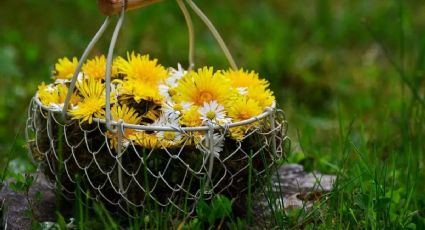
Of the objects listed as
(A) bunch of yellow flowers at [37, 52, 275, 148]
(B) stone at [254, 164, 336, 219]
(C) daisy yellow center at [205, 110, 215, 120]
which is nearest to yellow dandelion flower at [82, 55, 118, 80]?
(A) bunch of yellow flowers at [37, 52, 275, 148]

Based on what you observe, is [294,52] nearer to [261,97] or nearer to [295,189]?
[295,189]

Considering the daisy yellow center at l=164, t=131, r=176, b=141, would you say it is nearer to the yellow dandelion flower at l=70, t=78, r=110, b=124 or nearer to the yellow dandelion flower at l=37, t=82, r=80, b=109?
the yellow dandelion flower at l=70, t=78, r=110, b=124

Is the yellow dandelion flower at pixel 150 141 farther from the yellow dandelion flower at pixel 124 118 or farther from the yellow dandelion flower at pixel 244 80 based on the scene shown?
the yellow dandelion flower at pixel 244 80

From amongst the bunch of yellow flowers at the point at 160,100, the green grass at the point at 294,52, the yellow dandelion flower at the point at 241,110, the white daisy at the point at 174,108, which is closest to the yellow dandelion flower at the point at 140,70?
the bunch of yellow flowers at the point at 160,100

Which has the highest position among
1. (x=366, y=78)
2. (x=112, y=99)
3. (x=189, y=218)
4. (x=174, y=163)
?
(x=366, y=78)

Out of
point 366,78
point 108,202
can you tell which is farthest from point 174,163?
point 366,78

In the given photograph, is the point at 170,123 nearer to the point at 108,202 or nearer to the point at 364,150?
the point at 108,202
